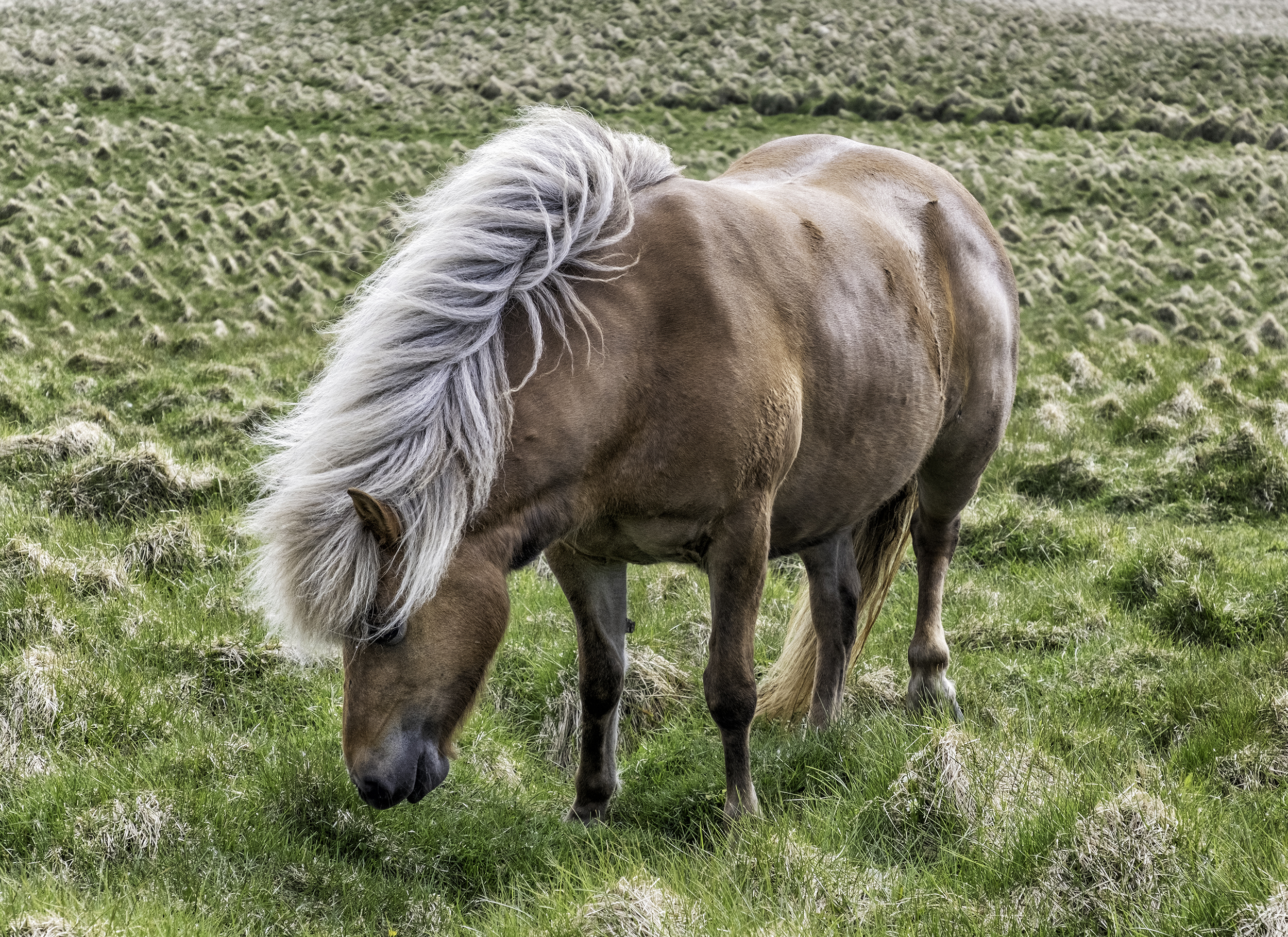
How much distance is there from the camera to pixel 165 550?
5.30 m

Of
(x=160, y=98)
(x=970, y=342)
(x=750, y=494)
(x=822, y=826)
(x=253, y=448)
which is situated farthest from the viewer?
(x=160, y=98)

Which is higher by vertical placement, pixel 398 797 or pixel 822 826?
pixel 398 797

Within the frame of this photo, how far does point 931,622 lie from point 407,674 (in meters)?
2.78

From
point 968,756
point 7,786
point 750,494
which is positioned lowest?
point 7,786

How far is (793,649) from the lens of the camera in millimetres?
4898

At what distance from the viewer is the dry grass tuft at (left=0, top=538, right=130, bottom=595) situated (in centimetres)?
481

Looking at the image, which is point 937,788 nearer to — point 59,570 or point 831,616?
point 831,616

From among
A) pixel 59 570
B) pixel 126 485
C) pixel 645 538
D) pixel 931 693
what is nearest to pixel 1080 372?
pixel 931 693

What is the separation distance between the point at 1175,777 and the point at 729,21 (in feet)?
116

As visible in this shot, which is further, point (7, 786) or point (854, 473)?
point (854, 473)

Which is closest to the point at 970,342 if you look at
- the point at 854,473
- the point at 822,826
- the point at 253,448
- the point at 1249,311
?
the point at 854,473

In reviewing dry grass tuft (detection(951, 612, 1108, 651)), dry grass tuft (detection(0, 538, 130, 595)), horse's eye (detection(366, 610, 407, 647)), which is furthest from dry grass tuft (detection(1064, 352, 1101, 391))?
horse's eye (detection(366, 610, 407, 647))

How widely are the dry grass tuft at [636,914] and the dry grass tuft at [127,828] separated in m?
1.39

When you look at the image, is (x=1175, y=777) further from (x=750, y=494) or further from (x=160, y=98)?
(x=160, y=98)
